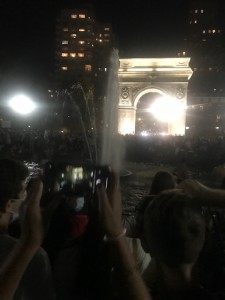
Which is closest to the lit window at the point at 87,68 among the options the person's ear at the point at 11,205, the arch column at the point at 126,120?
the arch column at the point at 126,120

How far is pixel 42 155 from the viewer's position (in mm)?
23328

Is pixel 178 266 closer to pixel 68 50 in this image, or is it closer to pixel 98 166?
pixel 98 166

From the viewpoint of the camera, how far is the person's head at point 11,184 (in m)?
2.22

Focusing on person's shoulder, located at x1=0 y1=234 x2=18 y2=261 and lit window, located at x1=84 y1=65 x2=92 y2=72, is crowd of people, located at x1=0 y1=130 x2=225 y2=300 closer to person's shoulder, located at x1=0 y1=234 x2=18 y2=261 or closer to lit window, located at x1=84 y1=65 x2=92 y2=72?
person's shoulder, located at x1=0 y1=234 x2=18 y2=261

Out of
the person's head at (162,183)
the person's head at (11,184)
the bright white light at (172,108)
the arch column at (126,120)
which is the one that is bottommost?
the person's head at (162,183)

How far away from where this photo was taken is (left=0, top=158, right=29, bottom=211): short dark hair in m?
2.21

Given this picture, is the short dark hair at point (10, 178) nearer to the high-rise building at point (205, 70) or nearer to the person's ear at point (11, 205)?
the person's ear at point (11, 205)

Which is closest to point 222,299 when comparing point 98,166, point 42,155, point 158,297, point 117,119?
point 158,297

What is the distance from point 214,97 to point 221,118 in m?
6.00

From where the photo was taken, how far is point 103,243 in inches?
103

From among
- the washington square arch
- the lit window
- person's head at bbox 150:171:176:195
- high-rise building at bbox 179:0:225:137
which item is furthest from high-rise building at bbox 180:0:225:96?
person's head at bbox 150:171:176:195

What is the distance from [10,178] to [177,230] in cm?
109

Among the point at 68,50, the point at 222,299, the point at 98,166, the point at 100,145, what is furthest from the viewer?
the point at 68,50

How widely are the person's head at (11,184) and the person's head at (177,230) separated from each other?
0.84 meters
